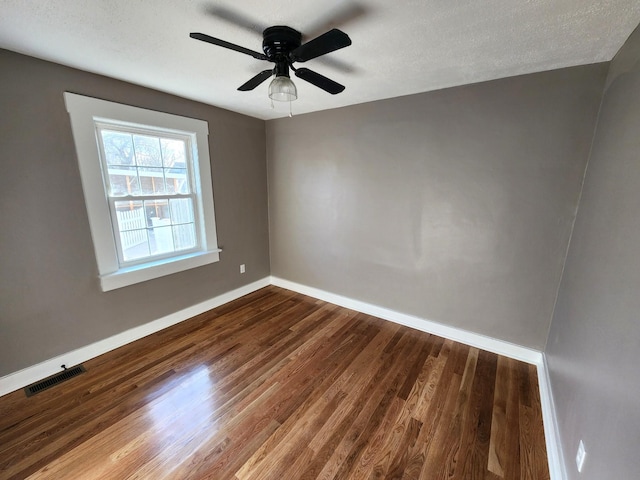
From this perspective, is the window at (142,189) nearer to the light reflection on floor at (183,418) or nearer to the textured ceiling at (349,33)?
the textured ceiling at (349,33)

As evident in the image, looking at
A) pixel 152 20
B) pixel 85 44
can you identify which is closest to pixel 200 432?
pixel 152 20

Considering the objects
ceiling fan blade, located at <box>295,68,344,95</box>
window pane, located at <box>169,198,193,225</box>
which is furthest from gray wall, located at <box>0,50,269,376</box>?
ceiling fan blade, located at <box>295,68,344,95</box>

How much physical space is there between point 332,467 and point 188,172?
2.85 meters

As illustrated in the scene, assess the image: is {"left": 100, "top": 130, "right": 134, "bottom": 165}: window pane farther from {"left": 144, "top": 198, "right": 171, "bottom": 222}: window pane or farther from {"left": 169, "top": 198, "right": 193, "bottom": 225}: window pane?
{"left": 169, "top": 198, "right": 193, "bottom": 225}: window pane

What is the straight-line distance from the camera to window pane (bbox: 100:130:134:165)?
2.20m

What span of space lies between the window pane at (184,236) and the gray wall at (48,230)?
475 millimetres

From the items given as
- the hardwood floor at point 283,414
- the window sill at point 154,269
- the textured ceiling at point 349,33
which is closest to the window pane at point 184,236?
the window sill at point 154,269

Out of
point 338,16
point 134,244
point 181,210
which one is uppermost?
point 338,16

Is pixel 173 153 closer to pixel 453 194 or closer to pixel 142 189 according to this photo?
pixel 142 189

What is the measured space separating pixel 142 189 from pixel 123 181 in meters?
0.16

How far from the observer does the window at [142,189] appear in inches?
81.8

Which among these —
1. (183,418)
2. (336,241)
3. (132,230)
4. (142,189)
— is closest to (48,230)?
(132,230)

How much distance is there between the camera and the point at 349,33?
146 centimetres

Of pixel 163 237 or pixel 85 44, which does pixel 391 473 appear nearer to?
pixel 163 237
